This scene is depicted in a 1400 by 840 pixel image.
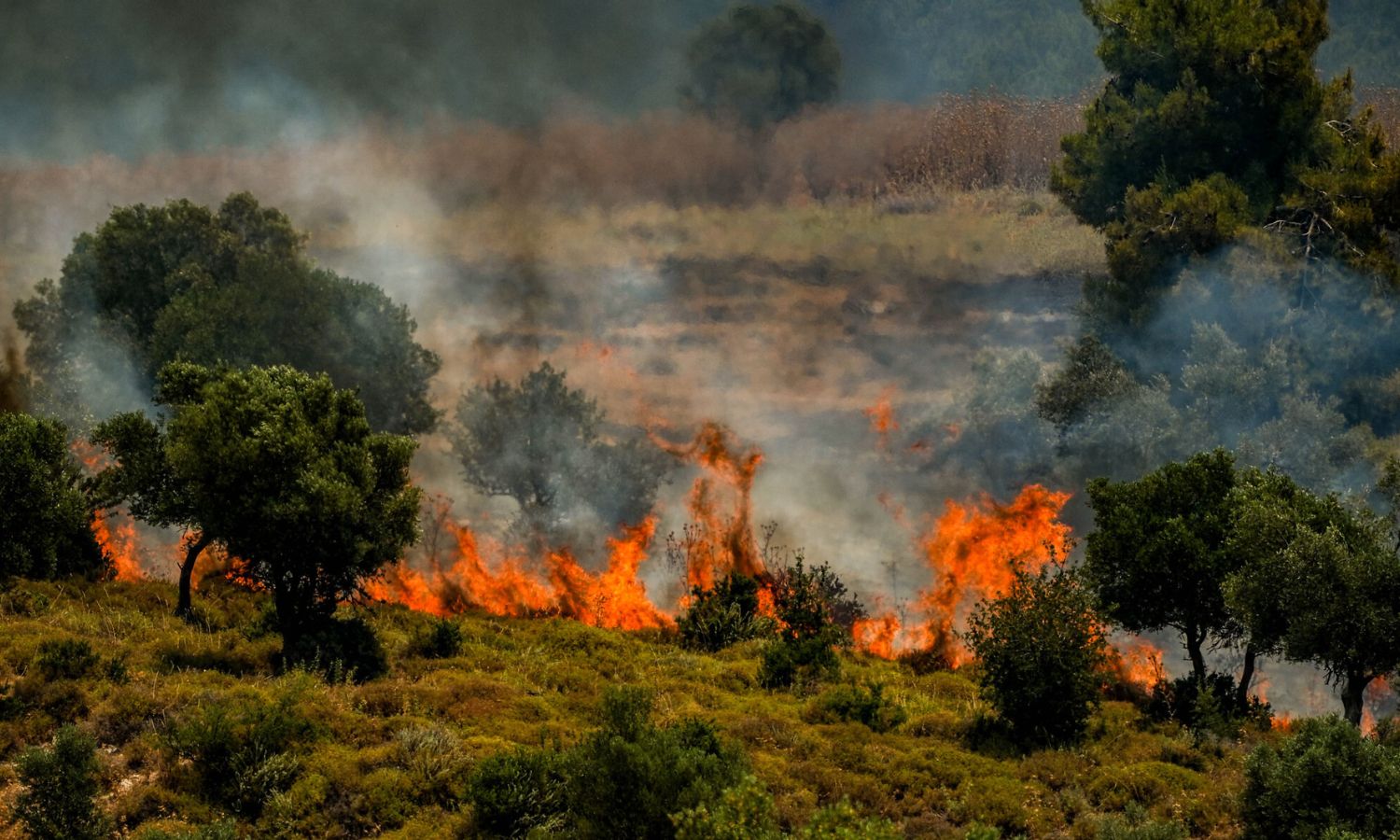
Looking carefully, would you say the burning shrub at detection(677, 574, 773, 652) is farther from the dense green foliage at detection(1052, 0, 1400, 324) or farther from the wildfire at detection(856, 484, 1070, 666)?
the dense green foliage at detection(1052, 0, 1400, 324)

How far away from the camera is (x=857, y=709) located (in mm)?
37125

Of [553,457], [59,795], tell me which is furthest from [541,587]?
[59,795]

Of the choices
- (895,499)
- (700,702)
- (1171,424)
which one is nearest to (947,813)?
(700,702)

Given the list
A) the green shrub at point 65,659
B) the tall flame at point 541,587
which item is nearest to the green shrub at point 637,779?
the green shrub at point 65,659

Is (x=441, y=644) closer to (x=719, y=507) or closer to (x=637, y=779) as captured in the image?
(x=719, y=507)

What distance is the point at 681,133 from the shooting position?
86.5m

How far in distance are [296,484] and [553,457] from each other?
71.1 ft

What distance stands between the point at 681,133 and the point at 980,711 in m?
55.2

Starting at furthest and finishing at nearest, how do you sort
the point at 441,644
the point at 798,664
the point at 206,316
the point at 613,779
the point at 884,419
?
the point at 884,419
the point at 206,316
the point at 441,644
the point at 798,664
the point at 613,779

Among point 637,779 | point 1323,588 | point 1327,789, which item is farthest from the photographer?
point 1323,588

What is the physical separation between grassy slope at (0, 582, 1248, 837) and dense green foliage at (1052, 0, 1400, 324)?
26618 mm

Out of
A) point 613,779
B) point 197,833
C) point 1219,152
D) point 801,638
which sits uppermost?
point 1219,152

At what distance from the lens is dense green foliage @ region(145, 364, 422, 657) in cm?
3850

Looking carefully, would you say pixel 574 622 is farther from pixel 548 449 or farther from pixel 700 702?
pixel 548 449
